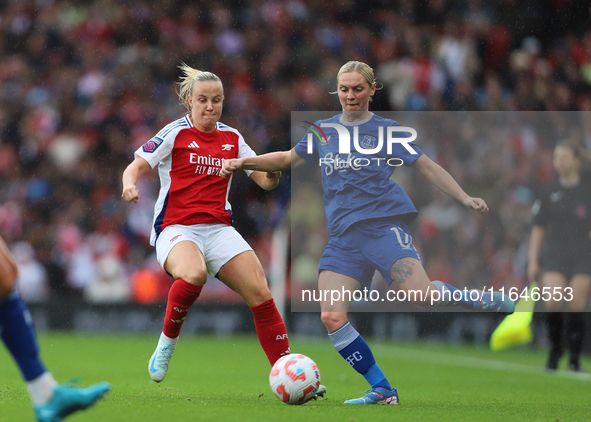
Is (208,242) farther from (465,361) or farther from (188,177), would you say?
(465,361)

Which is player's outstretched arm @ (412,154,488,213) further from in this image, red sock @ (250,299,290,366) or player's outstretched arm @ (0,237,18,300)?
player's outstretched arm @ (0,237,18,300)

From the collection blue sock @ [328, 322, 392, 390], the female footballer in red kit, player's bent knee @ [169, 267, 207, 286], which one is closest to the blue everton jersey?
the female footballer in red kit

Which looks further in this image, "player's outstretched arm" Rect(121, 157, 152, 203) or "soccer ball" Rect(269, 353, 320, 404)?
"soccer ball" Rect(269, 353, 320, 404)

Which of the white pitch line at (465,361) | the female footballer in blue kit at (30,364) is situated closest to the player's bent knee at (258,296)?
the female footballer in blue kit at (30,364)

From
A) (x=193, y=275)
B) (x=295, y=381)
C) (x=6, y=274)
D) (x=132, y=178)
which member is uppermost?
(x=132, y=178)

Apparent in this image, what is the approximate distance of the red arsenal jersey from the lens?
218 inches

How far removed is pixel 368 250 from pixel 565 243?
387cm

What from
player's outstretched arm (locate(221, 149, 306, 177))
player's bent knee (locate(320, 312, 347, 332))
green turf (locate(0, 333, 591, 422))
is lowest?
green turf (locate(0, 333, 591, 422))

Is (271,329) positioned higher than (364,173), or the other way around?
(364,173)

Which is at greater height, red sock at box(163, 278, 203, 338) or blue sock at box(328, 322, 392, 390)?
red sock at box(163, 278, 203, 338)

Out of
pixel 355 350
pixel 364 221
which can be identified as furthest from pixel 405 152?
pixel 355 350

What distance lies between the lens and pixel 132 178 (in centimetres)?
512

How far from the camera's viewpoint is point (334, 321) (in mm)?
5191

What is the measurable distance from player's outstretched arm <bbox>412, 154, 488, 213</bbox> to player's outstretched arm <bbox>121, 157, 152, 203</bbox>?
5.99 feet
